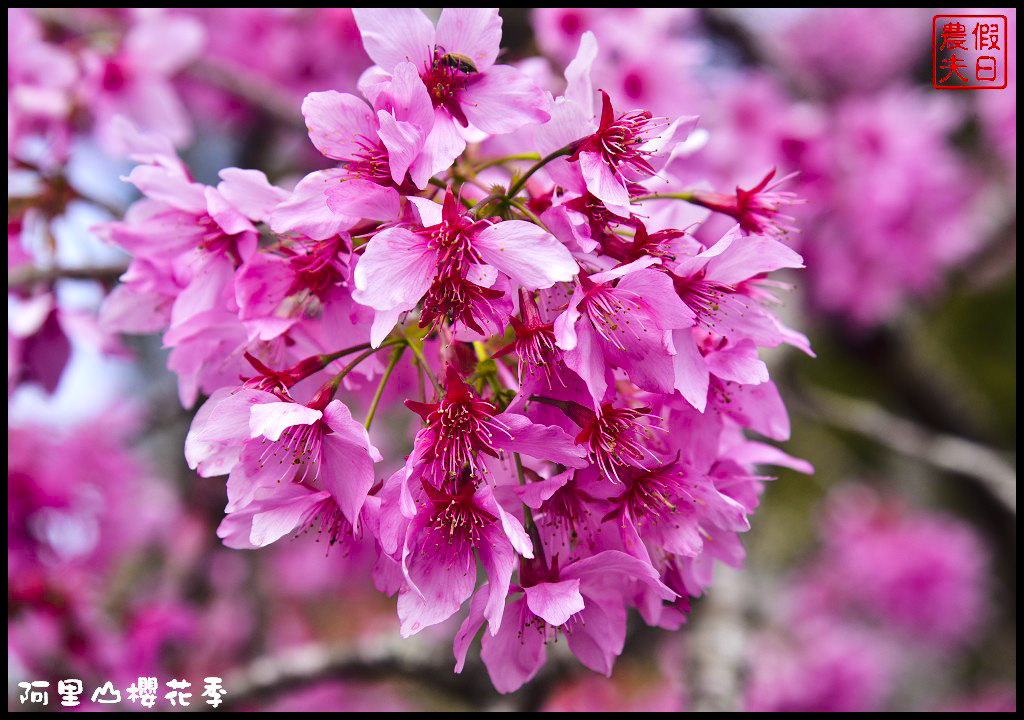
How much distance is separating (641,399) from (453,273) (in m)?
0.31

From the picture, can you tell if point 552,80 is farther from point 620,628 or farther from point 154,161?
point 620,628

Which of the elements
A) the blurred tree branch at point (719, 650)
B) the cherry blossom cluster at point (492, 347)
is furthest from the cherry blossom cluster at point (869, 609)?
the cherry blossom cluster at point (492, 347)

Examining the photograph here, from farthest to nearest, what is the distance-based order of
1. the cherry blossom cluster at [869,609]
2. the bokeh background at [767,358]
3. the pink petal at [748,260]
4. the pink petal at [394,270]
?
the cherry blossom cluster at [869,609]
the bokeh background at [767,358]
the pink petal at [748,260]
the pink petal at [394,270]

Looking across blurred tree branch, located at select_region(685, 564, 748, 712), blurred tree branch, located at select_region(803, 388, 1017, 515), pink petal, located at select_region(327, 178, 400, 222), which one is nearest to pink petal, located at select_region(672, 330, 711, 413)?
pink petal, located at select_region(327, 178, 400, 222)

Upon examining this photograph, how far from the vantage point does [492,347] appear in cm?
113

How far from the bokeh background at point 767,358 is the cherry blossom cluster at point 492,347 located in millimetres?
441

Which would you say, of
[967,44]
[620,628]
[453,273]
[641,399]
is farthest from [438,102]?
[967,44]

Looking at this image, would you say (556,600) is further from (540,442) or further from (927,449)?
(927,449)

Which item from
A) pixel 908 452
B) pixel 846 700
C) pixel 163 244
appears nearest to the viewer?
pixel 163 244

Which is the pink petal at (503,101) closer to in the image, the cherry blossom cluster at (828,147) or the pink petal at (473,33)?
the pink petal at (473,33)

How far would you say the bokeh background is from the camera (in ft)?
7.05

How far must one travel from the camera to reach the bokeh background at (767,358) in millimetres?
2148

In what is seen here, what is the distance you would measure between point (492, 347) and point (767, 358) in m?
1.93

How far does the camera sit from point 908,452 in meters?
2.94
